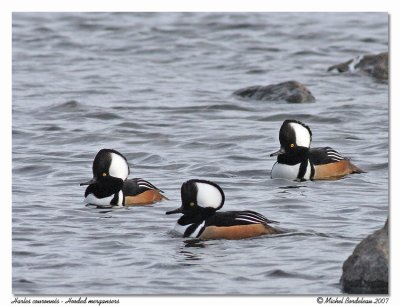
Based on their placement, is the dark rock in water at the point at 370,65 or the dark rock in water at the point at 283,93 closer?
the dark rock in water at the point at 283,93

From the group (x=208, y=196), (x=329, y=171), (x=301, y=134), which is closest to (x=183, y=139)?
(x=301, y=134)

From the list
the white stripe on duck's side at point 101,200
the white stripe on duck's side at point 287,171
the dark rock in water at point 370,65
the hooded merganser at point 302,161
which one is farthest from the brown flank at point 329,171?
the dark rock in water at point 370,65

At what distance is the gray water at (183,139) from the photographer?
11.7 meters

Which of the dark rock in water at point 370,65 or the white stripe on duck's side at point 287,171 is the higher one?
the dark rock in water at point 370,65

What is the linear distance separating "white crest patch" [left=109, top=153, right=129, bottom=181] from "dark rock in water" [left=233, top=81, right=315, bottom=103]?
7.56 metres

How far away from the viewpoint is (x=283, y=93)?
73.5ft

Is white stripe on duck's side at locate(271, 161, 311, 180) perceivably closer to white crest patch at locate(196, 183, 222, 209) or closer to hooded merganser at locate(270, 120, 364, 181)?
hooded merganser at locate(270, 120, 364, 181)

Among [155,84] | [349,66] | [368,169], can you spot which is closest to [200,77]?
[155,84]

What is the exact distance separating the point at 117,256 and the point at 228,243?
50.5 inches

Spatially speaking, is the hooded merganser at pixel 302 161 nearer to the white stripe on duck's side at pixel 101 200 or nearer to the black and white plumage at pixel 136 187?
the black and white plumage at pixel 136 187

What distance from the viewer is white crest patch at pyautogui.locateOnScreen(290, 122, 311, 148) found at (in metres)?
16.9

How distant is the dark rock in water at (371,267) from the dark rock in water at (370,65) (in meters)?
13.9

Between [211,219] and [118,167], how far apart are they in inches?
102

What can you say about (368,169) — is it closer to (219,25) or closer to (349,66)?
(349,66)
